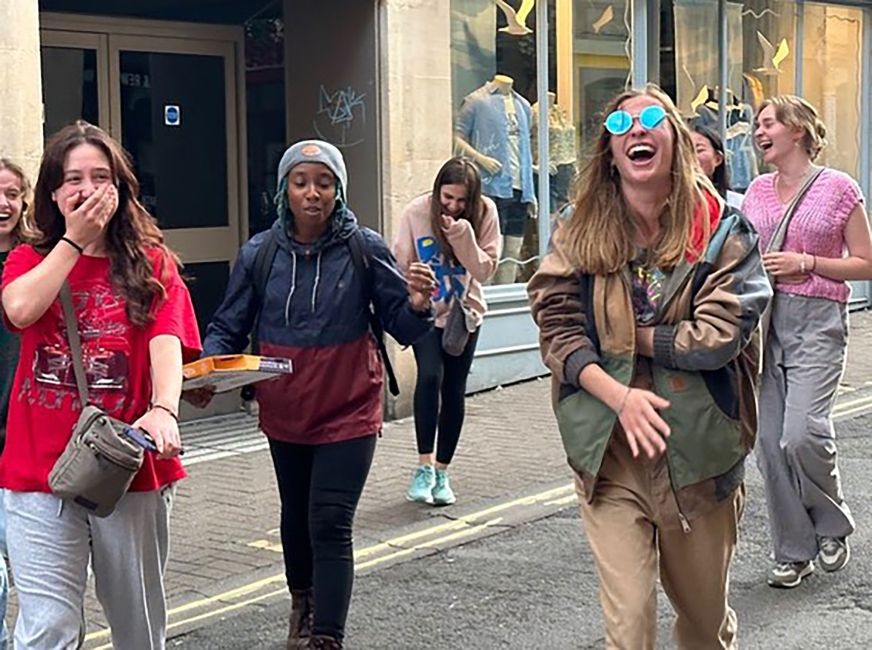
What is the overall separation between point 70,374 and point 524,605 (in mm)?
2670

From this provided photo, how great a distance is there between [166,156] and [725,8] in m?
6.57

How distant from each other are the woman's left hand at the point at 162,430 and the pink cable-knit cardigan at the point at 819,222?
3104 millimetres

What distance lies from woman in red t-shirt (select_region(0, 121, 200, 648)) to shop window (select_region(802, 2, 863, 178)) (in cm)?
1282

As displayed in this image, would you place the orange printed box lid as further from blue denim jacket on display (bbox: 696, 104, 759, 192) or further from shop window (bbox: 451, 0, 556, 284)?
blue denim jacket on display (bbox: 696, 104, 759, 192)

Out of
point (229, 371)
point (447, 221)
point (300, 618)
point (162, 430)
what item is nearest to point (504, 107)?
point (447, 221)

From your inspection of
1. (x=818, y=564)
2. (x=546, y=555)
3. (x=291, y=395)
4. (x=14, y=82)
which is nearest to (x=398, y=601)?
(x=546, y=555)

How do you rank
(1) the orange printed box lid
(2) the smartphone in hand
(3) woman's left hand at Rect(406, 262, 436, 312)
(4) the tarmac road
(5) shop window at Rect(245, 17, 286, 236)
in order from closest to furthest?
1. (2) the smartphone in hand
2. (1) the orange printed box lid
3. (3) woman's left hand at Rect(406, 262, 436, 312)
4. (4) the tarmac road
5. (5) shop window at Rect(245, 17, 286, 236)

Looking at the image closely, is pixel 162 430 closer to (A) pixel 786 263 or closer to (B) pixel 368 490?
(A) pixel 786 263

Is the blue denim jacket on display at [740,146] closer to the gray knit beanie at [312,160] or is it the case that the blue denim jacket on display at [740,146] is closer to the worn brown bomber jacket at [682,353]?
the gray knit beanie at [312,160]

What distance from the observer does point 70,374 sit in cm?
393

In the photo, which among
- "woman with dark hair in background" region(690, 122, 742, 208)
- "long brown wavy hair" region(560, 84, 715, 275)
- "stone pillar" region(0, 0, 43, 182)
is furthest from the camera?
"stone pillar" region(0, 0, 43, 182)

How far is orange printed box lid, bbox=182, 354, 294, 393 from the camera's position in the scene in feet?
14.3

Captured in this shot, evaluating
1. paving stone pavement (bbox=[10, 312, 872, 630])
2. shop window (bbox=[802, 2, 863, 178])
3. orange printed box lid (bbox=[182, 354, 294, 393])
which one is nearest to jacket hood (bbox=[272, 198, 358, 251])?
orange printed box lid (bbox=[182, 354, 294, 393])

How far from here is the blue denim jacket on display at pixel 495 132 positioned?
11273mm
